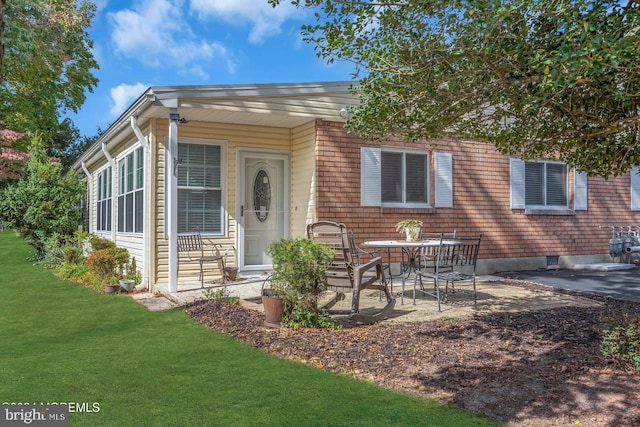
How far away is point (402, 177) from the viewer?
977 centimetres

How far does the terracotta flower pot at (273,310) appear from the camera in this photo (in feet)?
19.0

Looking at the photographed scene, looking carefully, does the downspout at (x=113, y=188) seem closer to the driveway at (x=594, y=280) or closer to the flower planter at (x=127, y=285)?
the flower planter at (x=127, y=285)

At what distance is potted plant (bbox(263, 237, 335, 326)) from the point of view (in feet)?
18.6

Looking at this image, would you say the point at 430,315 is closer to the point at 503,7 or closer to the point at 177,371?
the point at 177,371

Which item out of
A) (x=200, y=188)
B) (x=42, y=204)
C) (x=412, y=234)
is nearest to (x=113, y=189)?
(x=42, y=204)

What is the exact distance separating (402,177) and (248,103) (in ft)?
10.7

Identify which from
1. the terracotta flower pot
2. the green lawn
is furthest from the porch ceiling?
the terracotta flower pot

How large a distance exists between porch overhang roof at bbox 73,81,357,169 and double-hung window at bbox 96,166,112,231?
417cm

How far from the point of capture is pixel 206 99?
7.98 m

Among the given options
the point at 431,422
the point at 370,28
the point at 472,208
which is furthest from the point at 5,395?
the point at 472,208

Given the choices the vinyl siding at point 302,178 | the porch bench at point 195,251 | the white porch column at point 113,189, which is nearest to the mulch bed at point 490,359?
the porch bench at point 195,251

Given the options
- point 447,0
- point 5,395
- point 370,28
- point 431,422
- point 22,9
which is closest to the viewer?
point 431,422

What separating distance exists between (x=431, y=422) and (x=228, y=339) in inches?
109

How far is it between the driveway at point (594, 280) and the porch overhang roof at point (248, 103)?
475cm
